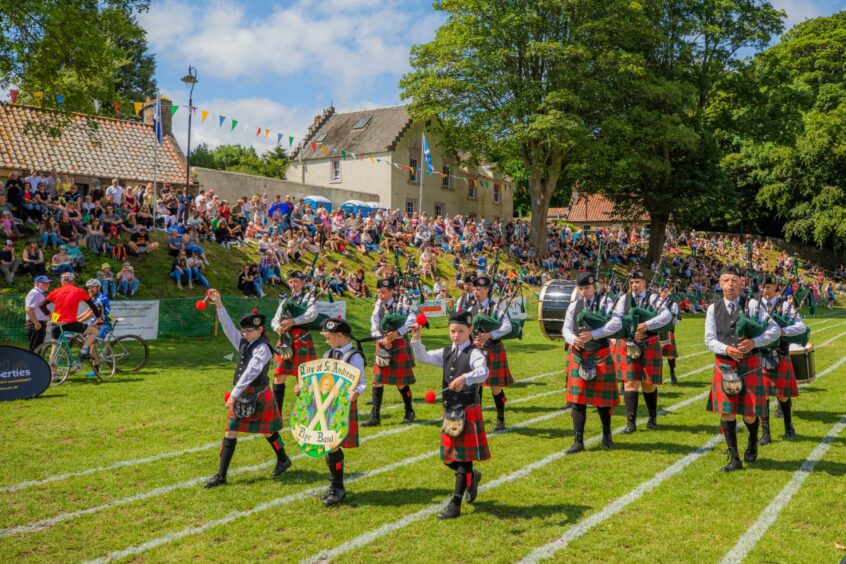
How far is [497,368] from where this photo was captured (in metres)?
9.16

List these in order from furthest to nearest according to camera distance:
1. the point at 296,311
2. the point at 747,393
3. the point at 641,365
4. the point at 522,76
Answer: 1. the point at 522,76
2. the point at 641,365
3. the point at 296,311
4. the point at 747,393

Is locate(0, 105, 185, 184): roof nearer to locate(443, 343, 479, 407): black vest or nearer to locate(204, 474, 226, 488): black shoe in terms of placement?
locate(204, 474, 226, 488): black shoe

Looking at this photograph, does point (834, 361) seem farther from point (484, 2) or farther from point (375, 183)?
point (375, 183)

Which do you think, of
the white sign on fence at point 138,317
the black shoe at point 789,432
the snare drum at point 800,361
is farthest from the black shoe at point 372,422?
the white sign on fence at point 138,317

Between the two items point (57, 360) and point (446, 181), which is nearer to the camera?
point (57, 360)

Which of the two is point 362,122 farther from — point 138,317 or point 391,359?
point 391,359

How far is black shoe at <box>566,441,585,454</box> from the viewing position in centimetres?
770

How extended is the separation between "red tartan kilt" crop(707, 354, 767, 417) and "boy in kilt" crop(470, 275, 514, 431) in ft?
9.13

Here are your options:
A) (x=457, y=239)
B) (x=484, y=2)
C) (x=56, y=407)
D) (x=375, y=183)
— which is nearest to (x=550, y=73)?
(x=484, y=2)

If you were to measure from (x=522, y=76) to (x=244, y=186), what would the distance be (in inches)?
581

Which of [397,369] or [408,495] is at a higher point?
[397,369]

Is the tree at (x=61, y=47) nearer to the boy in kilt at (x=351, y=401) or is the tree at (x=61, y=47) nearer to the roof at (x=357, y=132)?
the boy in kilt at (x=351, y=401)

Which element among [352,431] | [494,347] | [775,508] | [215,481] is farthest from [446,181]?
[775,508]

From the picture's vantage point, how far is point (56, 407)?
383 inches
